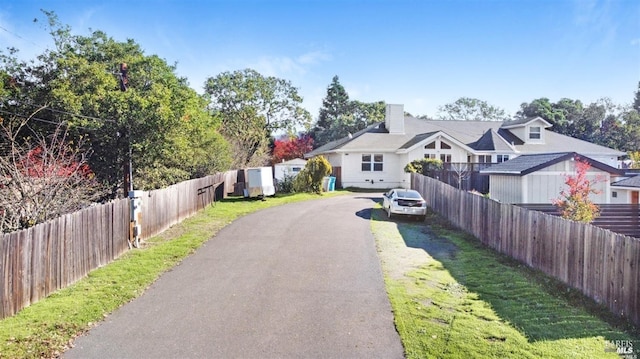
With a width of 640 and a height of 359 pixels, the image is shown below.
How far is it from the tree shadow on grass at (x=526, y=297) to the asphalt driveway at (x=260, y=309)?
2072mm

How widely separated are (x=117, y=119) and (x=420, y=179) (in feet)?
55.4

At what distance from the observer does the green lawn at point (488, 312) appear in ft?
21.0

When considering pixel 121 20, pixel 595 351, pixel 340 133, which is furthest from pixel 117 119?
pixel 340 133

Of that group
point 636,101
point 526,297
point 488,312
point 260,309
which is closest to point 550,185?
point 526,297

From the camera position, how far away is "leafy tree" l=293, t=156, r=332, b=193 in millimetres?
29266

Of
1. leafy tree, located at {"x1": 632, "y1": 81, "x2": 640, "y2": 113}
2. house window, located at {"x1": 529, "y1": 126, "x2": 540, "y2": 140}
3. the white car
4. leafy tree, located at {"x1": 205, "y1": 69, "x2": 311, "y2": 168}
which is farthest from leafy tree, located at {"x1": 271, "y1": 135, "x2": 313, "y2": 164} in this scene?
leafy tree, located at {"x1": 632, "y1": 81, "x2": 640, "y2": 113}

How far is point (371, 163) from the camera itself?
3578cm

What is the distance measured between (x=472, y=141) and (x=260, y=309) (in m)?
33.7

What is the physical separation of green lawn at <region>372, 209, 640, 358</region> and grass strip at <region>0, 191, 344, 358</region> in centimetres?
521

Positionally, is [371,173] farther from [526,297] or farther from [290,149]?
[526,297]

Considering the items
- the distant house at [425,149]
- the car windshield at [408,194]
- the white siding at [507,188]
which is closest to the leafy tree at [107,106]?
the car windshield at [408,194]

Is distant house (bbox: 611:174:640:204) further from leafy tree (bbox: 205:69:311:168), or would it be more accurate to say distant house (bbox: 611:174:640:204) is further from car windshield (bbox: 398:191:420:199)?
leafy tree (bbox: 205:69:311:168)

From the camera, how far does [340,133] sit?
63188 millimetres

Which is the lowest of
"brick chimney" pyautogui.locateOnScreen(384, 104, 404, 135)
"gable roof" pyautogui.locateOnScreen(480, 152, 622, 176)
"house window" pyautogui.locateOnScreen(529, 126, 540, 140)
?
"gable roof" pyautogui.locateOnScreen(480, 152, 622, 176)
